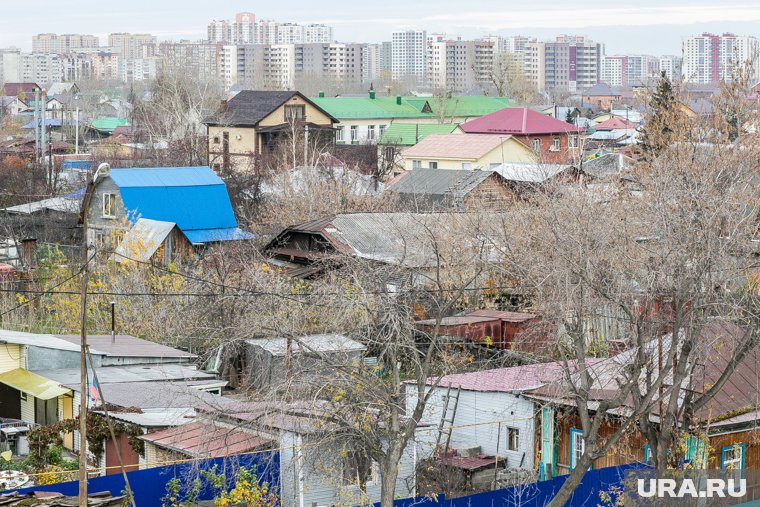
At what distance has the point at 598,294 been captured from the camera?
43.7 ft

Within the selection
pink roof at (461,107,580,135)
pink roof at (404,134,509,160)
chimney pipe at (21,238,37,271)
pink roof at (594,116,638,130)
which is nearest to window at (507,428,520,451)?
chimney pipe at (21,238,37,271)

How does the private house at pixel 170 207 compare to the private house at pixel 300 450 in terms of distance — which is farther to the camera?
the private house at pixel 170 207

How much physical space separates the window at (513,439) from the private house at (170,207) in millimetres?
13148

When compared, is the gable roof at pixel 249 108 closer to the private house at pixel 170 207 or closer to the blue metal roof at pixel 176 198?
the private house at pixel 170 207

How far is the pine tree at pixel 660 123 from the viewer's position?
33.7m

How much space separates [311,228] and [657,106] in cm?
1756

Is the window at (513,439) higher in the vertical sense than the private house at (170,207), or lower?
lower

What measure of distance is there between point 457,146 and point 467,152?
1276 millimetres

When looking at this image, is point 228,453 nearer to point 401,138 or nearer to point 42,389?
point 42,389

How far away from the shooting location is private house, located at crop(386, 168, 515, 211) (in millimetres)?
31984

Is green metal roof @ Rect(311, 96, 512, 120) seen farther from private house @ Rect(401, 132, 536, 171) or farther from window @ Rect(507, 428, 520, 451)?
window @ Rect(507, 428, 520, 451)

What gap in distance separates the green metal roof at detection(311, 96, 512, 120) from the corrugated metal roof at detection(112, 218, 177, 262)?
41.1 meters

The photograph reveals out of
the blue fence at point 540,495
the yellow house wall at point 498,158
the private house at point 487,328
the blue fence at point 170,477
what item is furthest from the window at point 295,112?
the blue fence at point 170,477

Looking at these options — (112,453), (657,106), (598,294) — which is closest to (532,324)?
(598,294)
